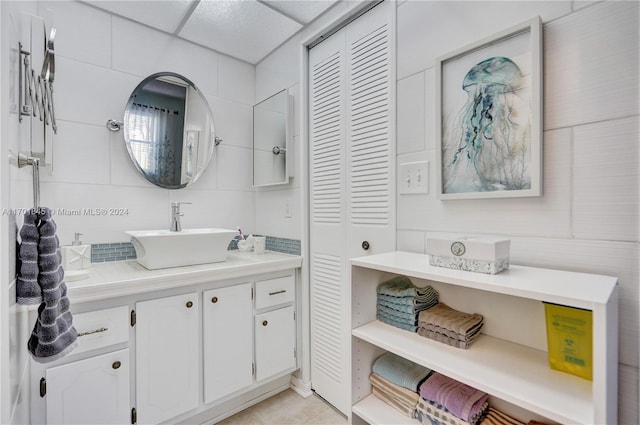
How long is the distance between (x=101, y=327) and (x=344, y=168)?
1.30 meters

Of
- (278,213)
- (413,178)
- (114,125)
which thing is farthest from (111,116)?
(413,178)

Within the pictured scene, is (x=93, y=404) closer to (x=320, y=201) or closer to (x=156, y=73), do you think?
(x=320, y=201)

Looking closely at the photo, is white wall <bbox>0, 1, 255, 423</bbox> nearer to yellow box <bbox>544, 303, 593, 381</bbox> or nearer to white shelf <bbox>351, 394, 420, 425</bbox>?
white shelf <bbox>351, 394, 420, 425</bbox>

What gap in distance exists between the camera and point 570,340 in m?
0.80

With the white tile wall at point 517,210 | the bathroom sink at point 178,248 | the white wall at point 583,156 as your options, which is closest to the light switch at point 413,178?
the white tile wall at point 517,210

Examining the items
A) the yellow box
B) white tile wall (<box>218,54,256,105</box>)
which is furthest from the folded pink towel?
white tile wall (<box>218,54,256,105</box>)

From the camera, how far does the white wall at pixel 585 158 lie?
30.9 inches

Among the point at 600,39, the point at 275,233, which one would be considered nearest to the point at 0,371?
the point at 275,233

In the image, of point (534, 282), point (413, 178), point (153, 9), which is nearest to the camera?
point (534, 282)

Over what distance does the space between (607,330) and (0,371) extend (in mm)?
1366

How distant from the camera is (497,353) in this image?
93 cm

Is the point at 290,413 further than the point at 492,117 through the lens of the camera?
Yes

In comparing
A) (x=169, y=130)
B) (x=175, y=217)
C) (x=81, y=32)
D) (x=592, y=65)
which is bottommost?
(x=175, y=217)

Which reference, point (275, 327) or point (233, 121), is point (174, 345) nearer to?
point (275, 327)
